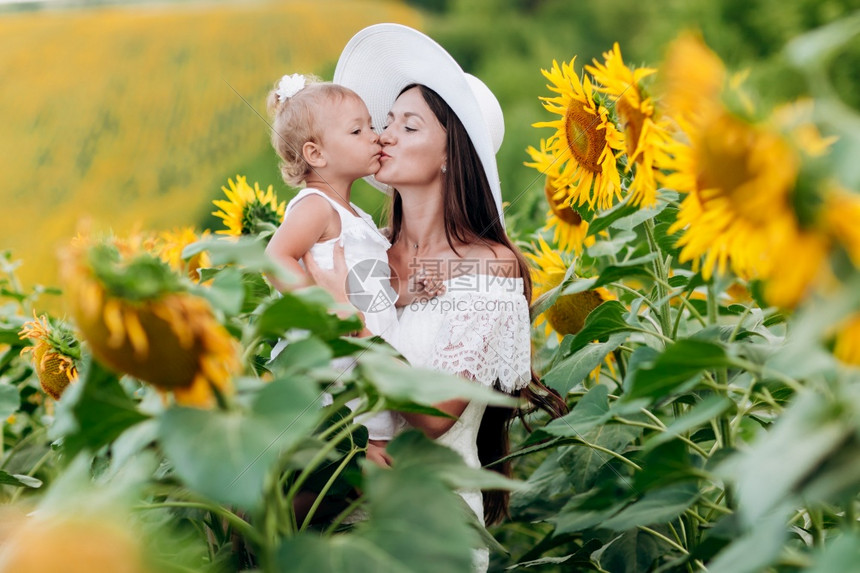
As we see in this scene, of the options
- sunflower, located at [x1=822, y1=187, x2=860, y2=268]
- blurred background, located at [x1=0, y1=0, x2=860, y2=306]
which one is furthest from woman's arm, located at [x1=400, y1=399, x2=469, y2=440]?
blurred background, located at [x1=0, y1=0, x2=860, y2=306]

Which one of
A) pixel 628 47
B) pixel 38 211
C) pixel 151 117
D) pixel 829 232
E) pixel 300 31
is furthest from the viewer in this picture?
pixel 628 47

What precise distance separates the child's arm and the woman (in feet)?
0.25

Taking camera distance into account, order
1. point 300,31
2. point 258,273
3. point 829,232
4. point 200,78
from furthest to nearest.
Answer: point 300,31
point 200,78
point 258,273
point 829,232

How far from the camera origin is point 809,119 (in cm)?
55

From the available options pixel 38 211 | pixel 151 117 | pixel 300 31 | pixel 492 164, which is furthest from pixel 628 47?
pixel 492 164

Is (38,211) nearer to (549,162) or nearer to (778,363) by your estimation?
(549,162)

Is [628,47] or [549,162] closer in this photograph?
[549,162]

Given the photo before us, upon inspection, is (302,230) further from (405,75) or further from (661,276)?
(661,276)

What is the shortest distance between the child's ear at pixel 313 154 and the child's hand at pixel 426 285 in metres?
0.30

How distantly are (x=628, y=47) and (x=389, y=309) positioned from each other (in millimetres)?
13297

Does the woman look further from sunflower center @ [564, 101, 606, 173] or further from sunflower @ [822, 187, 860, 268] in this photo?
sunflower @ [822, 187, 860, 268]

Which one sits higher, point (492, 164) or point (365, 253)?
point (492, 164)

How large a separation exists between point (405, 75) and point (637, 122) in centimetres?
55

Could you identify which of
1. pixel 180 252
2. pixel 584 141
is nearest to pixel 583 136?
pixel 584 141
